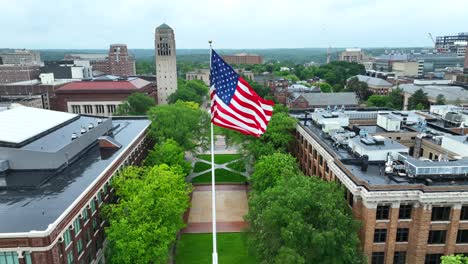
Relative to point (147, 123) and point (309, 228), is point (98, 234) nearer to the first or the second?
point (309, 228)

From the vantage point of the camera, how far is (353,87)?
167 metres

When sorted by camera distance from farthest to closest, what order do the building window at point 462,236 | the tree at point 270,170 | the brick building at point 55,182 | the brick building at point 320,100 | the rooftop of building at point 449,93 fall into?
the brick building at point 320,100 < the rooftop of building at point 449,93 < the tree at point 270,170 < the building window at point 462,236 < the brick building at point 55,182

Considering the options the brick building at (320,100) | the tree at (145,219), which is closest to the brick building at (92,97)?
the brick building at (320,100)

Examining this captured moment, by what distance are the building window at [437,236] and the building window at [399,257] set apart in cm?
299

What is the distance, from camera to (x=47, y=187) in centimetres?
3944

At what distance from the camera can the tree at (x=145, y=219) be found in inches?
1406

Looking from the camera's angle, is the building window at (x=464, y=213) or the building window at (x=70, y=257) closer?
the building window at (x=70, y=257)

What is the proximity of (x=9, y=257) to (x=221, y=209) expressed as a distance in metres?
33.9

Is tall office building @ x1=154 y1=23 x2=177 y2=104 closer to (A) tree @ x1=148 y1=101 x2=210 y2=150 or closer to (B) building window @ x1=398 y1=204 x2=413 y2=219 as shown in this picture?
(A) tree @ x1=148 y1=101 x2=210 y2=150

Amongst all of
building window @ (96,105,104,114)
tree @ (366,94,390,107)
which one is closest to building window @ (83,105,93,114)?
building window @ (96,105,104,114)

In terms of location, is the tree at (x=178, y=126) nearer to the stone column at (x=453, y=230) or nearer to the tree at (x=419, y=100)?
the stone column at (x=453, y=230)

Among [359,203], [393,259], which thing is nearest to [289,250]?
[359,203]

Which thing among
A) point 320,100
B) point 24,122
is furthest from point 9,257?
point 320,100

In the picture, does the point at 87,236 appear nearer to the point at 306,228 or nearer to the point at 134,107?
the point at 306,228
